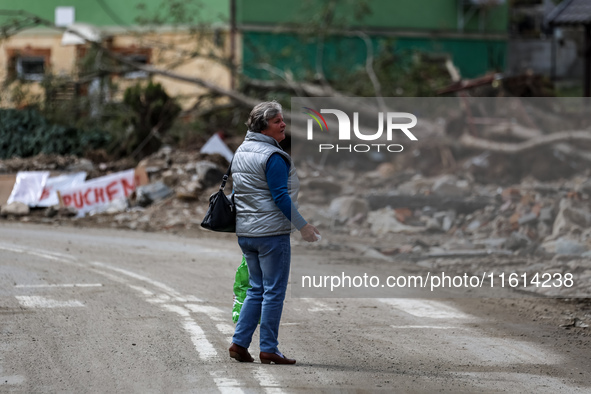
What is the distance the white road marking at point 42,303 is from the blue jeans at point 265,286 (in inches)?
111

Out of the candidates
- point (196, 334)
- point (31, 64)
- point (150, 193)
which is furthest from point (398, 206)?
point (31, 64)

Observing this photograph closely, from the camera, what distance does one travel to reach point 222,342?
6.57m

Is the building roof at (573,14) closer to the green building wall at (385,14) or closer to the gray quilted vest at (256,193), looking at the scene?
the green building wall at (385,14)


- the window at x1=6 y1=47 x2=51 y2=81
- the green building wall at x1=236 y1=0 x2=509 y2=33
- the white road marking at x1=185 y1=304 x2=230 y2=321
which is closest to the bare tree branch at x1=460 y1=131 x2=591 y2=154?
the green building wall at x1=236 y1=0 x2=509 y2=33

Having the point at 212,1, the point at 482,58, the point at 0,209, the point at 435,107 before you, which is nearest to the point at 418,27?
the point at 482,58

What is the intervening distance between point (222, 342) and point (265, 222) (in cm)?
138

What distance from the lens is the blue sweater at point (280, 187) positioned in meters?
5.58

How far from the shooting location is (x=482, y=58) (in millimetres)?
28766

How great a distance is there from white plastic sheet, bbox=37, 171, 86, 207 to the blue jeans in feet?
38.7

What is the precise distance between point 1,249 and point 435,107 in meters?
11.1

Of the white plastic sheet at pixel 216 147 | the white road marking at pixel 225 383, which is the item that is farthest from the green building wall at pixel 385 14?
the white road marking at pixel 225 383

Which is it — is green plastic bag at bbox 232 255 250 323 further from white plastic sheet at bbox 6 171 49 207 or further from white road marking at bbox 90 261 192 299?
white plastic sheet at bbox 6 171 49 207

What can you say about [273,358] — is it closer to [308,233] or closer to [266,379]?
[266,379]

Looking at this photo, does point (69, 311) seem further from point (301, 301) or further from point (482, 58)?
point (482, 58)
